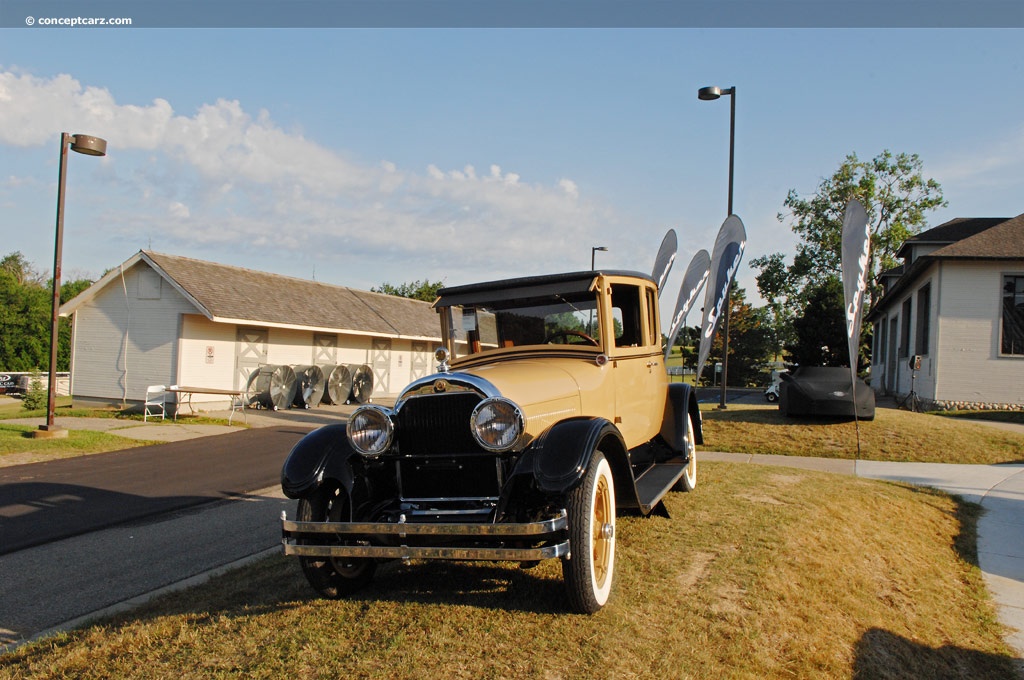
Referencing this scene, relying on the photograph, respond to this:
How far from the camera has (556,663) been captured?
3361 mm

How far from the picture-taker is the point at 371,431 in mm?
4340

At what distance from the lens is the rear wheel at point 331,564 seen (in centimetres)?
422

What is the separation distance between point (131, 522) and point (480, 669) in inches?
203

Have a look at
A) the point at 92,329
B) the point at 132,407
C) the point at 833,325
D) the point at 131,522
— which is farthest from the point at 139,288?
the point at 833,325

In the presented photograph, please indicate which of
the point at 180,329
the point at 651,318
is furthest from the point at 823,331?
the point at 651,318

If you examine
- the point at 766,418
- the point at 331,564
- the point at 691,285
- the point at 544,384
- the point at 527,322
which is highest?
the point at 691,285

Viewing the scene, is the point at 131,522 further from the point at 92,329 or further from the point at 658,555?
the point at 92,329

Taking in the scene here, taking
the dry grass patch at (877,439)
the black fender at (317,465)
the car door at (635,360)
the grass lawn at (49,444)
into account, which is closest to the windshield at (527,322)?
the car door at (635,360)

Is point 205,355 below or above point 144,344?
below

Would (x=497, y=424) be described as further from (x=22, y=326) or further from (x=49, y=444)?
(x=22, y=326)

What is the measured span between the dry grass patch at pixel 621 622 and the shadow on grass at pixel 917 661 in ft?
0.04

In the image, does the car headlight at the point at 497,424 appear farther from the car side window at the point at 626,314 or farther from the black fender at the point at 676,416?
the black fender at the point at 676,416

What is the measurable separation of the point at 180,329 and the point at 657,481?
16297 mm

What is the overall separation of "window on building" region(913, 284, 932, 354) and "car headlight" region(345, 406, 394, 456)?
22841mm
